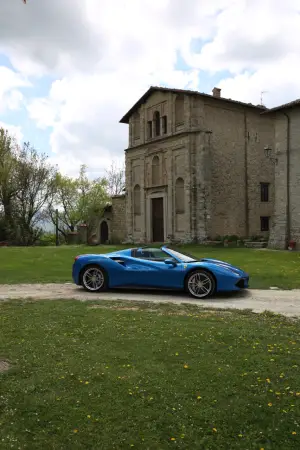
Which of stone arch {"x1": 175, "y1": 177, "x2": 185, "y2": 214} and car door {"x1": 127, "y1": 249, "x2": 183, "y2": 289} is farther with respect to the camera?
stone arch {"x1": 175, "y1": 177, "x2": 185, "y2": 214}

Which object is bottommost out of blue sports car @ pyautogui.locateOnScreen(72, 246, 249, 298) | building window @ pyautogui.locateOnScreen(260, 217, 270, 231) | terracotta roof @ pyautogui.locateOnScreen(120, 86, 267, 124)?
blue sports car @ pyautogui.locateOnScreen(72, 246, 249, 298)

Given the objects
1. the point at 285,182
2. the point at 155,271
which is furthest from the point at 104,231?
the point at 155,271

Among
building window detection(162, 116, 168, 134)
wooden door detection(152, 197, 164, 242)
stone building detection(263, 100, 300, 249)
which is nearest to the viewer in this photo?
stone building detection(263, 100, 300, 249)

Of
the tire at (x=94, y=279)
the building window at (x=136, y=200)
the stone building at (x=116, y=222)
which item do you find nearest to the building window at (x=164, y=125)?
the building window at (x=136, y=200)

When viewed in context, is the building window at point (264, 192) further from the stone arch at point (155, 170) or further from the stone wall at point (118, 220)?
the stone wall at point (118, 220)

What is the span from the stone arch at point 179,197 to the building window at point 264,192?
23.7 ft

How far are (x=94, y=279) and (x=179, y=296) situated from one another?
237 centimetres

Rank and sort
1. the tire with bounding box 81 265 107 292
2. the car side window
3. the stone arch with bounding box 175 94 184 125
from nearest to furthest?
the car side window < the tire with bounding box 81 265 107 292 < the stone arch with bounding box 175 94 184 125

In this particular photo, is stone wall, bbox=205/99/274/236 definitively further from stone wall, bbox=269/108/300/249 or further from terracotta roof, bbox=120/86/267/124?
stone wall, bbox=269/108/300/249

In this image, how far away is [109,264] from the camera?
1074 cm

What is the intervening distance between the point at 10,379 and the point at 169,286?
255 inches

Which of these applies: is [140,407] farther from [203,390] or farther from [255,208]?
[255,208]

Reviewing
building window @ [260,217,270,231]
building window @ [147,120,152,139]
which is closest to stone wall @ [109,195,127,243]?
building window @ [147,120,152,139]

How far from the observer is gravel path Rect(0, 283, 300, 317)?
8.63 meters
